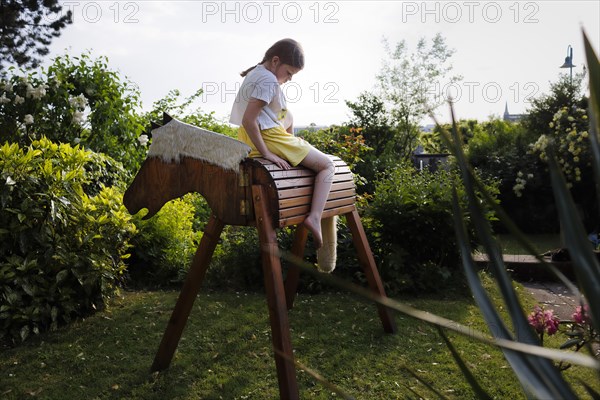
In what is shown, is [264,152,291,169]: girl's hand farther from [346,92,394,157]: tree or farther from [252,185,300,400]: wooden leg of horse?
[346,92,394,157]: tree

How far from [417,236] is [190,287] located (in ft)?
9.62

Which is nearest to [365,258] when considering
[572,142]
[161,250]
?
[161,250]

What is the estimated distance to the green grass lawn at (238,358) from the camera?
3.00 m

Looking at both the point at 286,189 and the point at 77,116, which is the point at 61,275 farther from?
the point at 77,116

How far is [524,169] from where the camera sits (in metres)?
9.88

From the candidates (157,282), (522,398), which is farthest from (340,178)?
(157,282)

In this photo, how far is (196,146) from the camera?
291 cm

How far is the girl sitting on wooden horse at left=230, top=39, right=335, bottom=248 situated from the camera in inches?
115

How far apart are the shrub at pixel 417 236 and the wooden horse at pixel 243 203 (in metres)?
Answer: 2.04

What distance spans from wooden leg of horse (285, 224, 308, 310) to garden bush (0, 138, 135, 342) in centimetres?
140

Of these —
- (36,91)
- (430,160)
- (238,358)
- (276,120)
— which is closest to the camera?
(276,120)

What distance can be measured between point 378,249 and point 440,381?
250cm

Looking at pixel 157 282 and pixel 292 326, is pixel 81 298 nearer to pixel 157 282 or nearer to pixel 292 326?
pixel 157 282

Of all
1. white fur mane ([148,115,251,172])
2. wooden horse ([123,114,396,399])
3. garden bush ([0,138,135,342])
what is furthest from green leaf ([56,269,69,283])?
white fur mane ([148,115,251,172])
